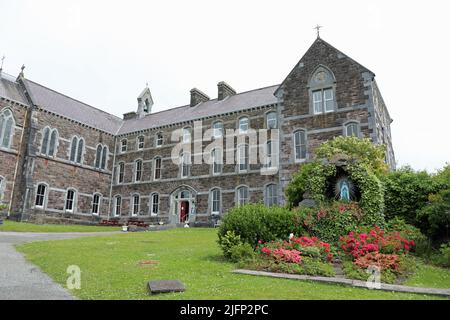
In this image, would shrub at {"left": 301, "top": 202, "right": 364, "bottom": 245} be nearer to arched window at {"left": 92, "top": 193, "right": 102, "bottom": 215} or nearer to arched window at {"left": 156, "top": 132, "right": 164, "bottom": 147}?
arched window at {"left": 156, "top": 132, "right": 164, "bottom": 147}

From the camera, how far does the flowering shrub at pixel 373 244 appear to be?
10.8 m

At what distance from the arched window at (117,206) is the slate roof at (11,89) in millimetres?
12601

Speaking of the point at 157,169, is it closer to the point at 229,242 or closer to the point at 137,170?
the point at 137,170

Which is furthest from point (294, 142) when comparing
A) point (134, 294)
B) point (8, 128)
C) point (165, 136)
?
point (8, 128)

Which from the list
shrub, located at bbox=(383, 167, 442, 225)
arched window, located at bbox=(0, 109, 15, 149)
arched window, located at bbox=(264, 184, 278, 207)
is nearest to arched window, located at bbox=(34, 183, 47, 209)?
arched window, located at bbox=(0, 109, 15, 149)

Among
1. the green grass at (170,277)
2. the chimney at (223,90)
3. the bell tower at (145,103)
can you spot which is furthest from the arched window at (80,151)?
the green grass at (170,277)

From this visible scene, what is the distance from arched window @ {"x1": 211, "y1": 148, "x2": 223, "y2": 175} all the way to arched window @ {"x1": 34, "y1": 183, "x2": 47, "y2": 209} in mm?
15219

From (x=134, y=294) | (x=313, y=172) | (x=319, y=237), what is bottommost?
(x=134, y=294)

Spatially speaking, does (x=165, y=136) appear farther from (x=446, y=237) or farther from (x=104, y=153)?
(x=446, y=237)

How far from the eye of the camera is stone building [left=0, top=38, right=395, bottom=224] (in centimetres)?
2453

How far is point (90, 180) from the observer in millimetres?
35500

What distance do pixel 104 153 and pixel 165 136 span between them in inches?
302

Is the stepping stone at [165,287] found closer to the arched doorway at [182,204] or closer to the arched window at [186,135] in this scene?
the arched doorway at [182,204]

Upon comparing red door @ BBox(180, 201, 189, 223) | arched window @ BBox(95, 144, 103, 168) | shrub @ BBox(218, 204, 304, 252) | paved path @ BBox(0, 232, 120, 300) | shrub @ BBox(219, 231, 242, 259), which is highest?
arched window @ BBox(95, 144, 103, 168)
